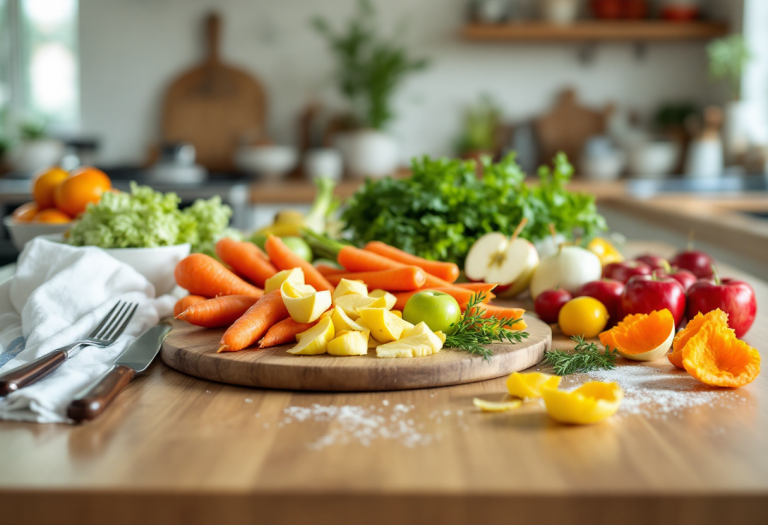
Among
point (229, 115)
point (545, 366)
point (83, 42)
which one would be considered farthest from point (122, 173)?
point (545, 366)

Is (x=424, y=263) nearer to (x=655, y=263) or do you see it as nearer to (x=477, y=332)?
(x=477, y=332)

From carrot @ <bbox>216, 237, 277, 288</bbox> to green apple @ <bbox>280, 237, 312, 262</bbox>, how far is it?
24cm

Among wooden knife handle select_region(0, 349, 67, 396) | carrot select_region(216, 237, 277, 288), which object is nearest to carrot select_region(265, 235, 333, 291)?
carrot select_region(216, 237, 277, 288)

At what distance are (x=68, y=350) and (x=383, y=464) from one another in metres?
0.54

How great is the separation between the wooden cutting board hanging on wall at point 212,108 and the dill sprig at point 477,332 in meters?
4.11

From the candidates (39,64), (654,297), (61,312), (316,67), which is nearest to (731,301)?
(654,297)

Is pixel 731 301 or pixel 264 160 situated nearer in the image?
pixel 731 301

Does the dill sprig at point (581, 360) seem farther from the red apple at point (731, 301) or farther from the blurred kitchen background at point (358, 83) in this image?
the blurred kitchen background at point (358, 83)

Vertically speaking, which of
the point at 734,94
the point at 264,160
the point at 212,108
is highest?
the point at 734,94

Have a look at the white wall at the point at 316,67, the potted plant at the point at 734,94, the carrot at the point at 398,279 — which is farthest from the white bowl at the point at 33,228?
the potted plant at the point at 734,94

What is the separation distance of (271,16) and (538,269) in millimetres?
4110

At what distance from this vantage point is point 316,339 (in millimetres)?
1021

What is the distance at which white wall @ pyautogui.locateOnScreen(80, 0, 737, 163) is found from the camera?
4988 millimetres

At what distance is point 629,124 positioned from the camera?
203 inches
